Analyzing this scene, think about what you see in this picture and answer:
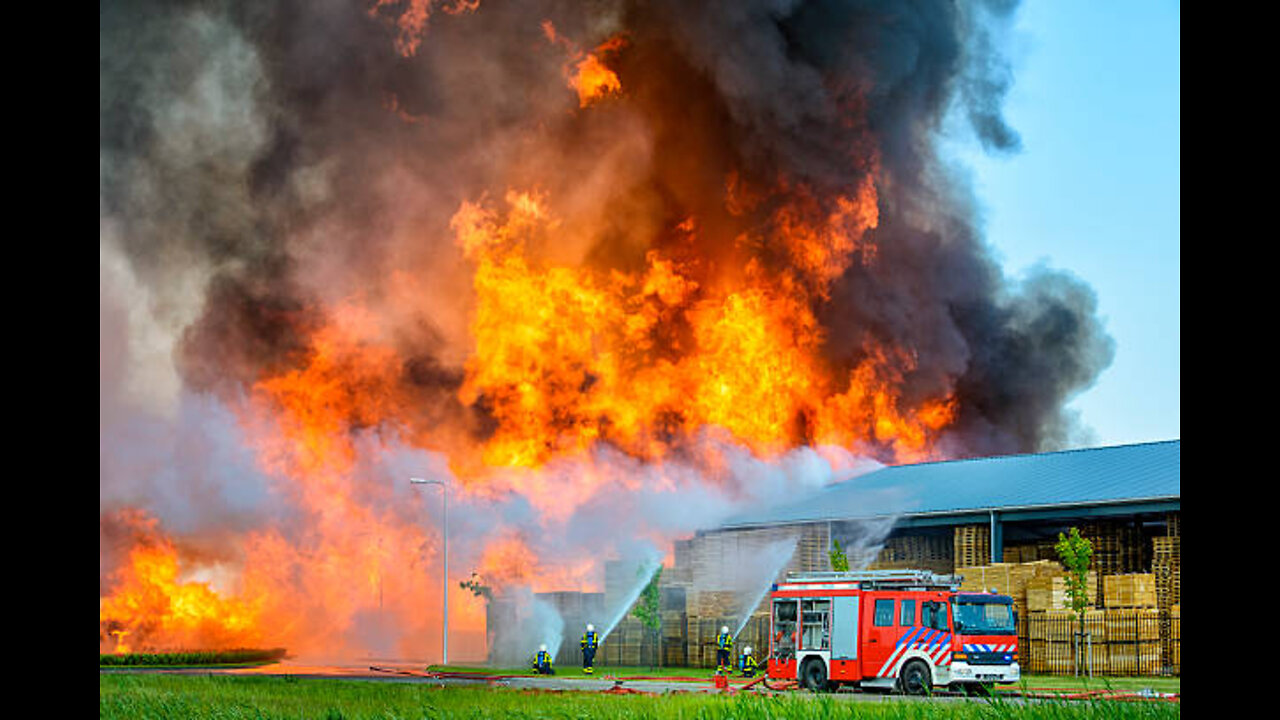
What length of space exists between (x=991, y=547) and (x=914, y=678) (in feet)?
48.1

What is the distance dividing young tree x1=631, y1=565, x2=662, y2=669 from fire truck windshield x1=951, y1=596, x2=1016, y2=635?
17.6 m

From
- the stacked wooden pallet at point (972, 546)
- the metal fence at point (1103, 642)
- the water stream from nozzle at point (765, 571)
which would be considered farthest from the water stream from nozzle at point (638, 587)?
the metal fence at point (1103, 642)

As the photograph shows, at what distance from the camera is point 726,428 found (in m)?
49.5

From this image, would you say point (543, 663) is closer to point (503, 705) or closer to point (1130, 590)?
point (1130, 590)

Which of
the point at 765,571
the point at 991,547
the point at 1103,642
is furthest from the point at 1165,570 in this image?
the point at 765,571

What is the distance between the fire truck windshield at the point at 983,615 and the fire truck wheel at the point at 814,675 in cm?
365

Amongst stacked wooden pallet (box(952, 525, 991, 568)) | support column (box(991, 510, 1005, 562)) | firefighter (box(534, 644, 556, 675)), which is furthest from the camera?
stacked wooden pallet (box(952, 525, 991, 568))

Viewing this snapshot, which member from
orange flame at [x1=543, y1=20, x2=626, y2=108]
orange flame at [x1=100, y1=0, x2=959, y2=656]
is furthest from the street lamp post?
orange flame at [x1=543, y1=20, x2=626, y2=108]

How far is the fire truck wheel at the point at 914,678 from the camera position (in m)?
30.7

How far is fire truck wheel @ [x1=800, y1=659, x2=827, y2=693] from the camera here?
3280cm

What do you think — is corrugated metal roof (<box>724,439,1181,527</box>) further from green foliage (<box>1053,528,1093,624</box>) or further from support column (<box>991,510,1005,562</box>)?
green foliage (<box>1053,528,1093,624</box>)

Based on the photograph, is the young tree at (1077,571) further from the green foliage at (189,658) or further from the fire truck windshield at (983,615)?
the green foliage at (189,658)

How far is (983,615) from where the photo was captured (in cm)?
3094
